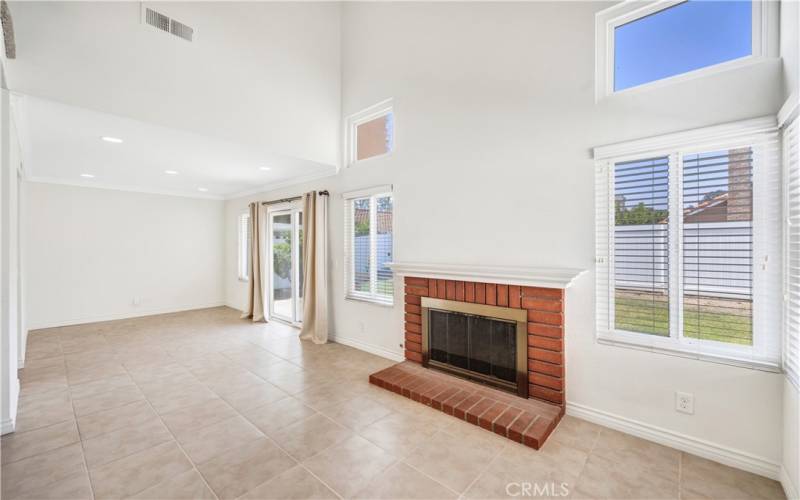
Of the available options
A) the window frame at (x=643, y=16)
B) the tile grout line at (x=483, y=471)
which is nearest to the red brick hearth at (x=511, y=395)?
the tile grout line at (x=483, y=471)

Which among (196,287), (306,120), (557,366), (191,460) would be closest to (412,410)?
(557,366)

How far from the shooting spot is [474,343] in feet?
10.3

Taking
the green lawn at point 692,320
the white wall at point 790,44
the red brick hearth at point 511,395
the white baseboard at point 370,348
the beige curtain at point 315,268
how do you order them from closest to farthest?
the white wall at point 790,44, the green lawn at point 692,320, the red brick hearth at point 511,395, the white baseboard at point 370,348, the beige curtain at point 315,268

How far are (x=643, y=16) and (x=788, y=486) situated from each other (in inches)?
118

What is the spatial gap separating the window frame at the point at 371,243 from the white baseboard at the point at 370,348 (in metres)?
0.55

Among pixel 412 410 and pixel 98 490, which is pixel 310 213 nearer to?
pixel 412 410

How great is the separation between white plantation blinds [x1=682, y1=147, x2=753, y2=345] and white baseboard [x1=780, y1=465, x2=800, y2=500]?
695mm

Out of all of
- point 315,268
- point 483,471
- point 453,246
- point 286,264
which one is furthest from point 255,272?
point 483,471

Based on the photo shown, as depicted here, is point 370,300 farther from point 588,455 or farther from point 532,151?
point 588,455

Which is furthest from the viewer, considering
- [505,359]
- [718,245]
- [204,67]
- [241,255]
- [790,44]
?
[241,255]

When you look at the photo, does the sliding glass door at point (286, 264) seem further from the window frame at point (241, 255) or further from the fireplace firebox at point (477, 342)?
the fireplace firebox at point (477, 342)

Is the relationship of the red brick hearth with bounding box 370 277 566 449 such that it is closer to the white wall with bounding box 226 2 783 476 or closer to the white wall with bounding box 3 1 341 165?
the white wall with bounding box 226 2 783 476

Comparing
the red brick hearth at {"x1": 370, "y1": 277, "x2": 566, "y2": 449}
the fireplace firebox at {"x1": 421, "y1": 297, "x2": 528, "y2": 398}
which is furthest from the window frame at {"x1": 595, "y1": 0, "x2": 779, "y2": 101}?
the fireplace firebox at {"x1": 421, "y1": 297, "x2": 528, "y2": 398}

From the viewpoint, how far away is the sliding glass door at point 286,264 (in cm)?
549
